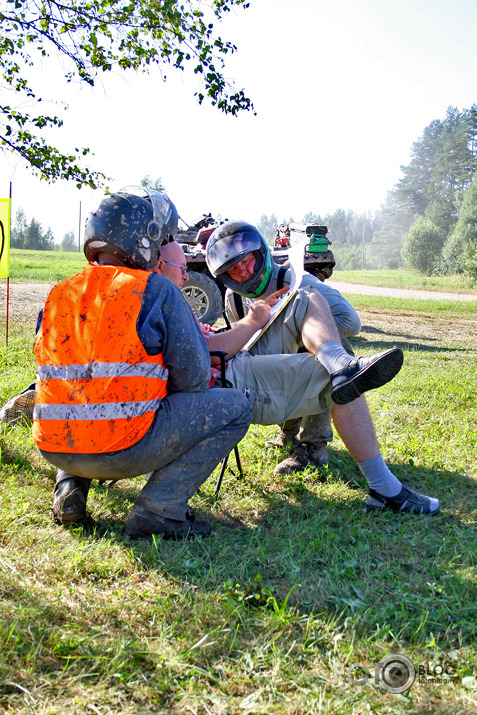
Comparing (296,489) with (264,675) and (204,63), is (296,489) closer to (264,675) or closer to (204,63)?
(264,675)

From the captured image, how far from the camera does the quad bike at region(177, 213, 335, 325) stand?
34.7 feet

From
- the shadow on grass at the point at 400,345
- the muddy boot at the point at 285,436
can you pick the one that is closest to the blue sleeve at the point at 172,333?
the muddy boot at the point at 285,436

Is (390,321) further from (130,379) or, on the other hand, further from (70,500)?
(130,379)

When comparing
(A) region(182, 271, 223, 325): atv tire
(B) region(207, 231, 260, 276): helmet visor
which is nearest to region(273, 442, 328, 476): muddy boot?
(B) region(207, 231, 260, 276): helmet visor

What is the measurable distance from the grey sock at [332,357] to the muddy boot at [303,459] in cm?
79

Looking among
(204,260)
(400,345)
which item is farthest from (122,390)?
(204,260)

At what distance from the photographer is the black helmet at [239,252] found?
3.37 metres

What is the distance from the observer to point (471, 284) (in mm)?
30938

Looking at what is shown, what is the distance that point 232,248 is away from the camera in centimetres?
336

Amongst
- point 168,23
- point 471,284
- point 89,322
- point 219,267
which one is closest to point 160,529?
point 89,322

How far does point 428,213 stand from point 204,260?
208 feet

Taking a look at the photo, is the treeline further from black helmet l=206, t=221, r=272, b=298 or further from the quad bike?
black helmet l=206, t=221, r=272, b=298

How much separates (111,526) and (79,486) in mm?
237

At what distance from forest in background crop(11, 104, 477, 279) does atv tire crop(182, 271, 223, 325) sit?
42534mm
